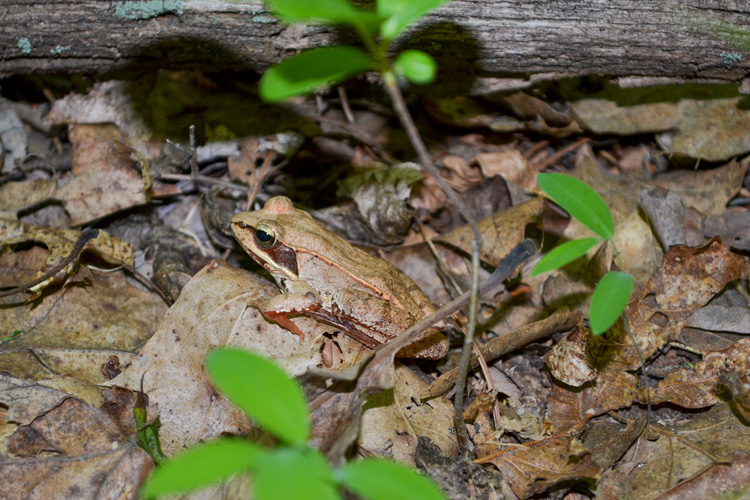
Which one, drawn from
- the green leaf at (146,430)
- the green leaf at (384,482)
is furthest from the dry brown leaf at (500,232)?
the green leaf at (384,482)

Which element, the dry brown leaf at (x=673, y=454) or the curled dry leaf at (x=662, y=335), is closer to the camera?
the dry brown leaf at (x=673, y=454)

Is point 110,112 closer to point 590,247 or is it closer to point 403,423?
point 403,423

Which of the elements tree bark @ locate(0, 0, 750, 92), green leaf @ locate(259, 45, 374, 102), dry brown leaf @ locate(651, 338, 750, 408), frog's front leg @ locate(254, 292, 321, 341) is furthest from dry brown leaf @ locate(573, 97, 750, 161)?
green leaf @ locate(259, 45, 374, 102)

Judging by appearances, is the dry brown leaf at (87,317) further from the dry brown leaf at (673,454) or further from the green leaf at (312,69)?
the dry brown leaf at (673,454)

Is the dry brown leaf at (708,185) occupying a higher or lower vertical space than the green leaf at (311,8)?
lower

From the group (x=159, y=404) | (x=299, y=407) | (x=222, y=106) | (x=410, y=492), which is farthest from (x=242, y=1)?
(x=410, y=492)

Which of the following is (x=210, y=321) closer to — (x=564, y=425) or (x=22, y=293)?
(x=22, y=293)

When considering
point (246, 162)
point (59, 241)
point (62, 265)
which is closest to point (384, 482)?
point (62, 265)

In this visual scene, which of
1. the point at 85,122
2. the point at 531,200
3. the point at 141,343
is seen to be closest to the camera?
the point at 141,343
